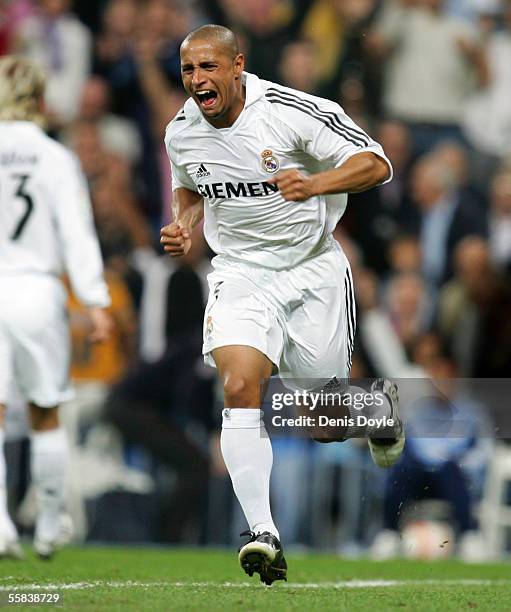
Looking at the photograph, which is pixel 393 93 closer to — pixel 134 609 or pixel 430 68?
pixel 430 68

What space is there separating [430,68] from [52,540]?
6.47m

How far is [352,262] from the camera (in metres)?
11.6

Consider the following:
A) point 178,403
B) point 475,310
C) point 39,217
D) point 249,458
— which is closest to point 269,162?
point 249,458

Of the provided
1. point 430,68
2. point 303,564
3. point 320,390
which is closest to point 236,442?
point 320,390

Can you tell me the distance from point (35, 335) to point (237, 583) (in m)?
2.02

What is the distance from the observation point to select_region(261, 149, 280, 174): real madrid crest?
629 cm

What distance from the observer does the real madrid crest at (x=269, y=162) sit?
629cm

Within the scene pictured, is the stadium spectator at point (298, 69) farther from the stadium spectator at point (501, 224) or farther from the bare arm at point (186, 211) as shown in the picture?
the bare arm at point (186, 211)

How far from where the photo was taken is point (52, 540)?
26.3ft

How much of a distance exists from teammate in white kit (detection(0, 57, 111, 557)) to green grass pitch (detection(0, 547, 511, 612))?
2.67 feet

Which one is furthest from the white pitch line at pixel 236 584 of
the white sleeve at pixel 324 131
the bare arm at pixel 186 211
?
the white sleeve at pixel 324 131

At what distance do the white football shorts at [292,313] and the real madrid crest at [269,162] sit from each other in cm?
48

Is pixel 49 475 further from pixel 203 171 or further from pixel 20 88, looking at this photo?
pixel 203 171

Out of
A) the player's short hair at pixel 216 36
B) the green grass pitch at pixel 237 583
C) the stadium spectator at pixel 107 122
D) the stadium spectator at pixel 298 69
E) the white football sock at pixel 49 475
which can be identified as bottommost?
the green grass pitch at pixel 237 583
